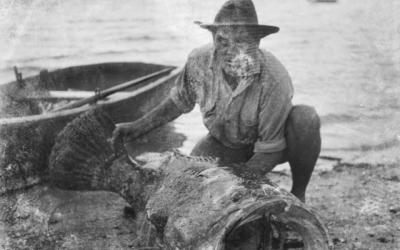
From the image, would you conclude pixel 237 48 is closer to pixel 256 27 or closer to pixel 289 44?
pixel 256 27

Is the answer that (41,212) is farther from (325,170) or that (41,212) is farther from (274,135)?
(325,170)

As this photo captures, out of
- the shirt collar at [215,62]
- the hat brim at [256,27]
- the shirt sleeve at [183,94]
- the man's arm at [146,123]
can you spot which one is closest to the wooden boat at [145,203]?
the man's arm at [146,123]

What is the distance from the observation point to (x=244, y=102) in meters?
3.36

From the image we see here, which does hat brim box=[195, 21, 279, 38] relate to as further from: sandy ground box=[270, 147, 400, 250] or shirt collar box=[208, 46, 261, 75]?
sandy ground box=[270, 147, 400, 250]

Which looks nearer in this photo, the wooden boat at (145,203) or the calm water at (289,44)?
the wooden boat at (145,203)

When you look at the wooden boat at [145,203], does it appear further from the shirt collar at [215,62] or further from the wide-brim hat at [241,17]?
the wide-brim hat at [241,17]

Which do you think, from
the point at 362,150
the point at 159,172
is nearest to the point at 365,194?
the point at 362,150

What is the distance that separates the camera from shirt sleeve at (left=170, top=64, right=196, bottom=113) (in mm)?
3746

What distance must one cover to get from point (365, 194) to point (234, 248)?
194 centimetres

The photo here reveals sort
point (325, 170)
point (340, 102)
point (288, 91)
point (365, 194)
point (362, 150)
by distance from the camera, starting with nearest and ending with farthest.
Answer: point (288, 91) < point (365, 194) < point (325, 170) < point (362, 150) < point (340, 102)

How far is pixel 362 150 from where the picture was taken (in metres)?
5.38

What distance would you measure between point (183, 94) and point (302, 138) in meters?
0.97

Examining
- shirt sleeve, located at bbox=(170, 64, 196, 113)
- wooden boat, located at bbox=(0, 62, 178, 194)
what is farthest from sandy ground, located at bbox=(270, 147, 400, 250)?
wooden boat, located at bbox=(0, 62, 178, 194)

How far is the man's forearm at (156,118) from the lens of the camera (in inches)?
143
